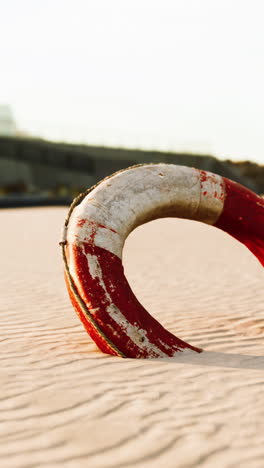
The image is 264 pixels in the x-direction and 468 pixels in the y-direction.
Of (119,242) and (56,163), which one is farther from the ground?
(119,242)

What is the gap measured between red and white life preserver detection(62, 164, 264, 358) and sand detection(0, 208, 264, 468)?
17 cm

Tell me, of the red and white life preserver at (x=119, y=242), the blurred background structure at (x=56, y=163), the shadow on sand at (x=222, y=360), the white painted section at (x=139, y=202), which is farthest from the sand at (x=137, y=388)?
the blurred background structure at (x=56, y=163)

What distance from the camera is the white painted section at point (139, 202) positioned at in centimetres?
521

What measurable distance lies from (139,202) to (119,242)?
37cm

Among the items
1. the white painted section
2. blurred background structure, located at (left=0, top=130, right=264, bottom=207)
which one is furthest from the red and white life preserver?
blurred background structure, located at (left=0, top=130, right=264, bottom=207)

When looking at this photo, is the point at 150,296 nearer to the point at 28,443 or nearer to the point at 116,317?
the point at 116,317

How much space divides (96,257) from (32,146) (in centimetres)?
4046

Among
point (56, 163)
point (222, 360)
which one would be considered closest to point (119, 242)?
point (222, 360)

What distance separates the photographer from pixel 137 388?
438cm

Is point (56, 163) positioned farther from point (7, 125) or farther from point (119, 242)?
point (119, 242)

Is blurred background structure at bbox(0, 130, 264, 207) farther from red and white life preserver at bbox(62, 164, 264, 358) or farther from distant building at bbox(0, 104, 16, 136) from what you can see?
red and white life preserver at bbox(62, 164, 264, 358)

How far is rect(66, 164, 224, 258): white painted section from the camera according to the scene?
5215 mm

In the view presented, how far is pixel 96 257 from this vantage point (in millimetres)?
5133

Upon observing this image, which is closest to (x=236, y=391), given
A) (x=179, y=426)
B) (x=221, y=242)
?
(x=179, y=426)
